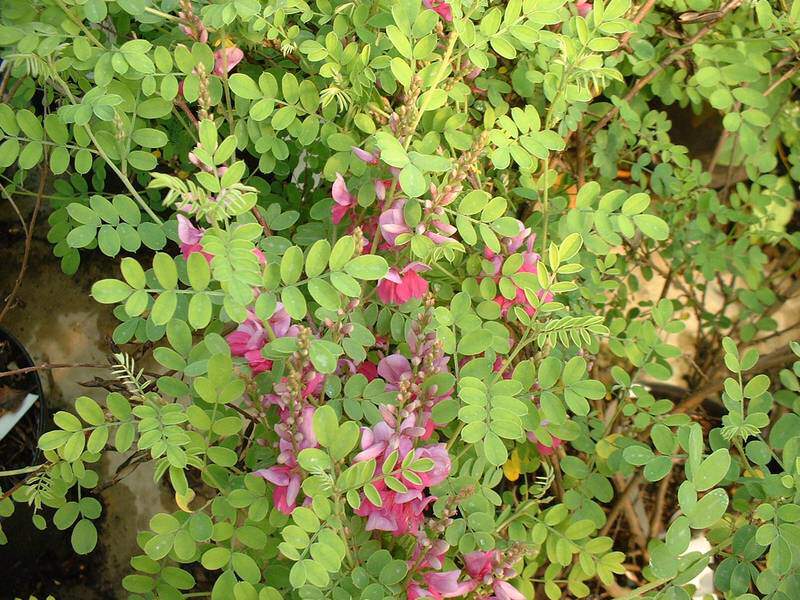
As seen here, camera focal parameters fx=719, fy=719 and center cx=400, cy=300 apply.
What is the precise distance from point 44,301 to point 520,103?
1.29 metres

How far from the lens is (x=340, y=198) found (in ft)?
3.20

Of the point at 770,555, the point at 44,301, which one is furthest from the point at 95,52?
the point at 770,555

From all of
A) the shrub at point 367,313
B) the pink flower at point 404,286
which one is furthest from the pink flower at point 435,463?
the pink flower at point 404,286

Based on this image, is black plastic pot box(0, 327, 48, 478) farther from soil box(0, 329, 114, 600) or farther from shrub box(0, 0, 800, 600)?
shrub box(0, 0, 800, 600)

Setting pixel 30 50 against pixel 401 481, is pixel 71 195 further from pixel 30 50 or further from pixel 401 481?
pixel 401 481

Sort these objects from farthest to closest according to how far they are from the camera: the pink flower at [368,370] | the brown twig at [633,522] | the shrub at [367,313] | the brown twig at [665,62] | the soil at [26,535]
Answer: the brown twig at [633,522] < the soil at [26,535] < the brown twig at [665,62] < the pink flower at [368,370] < the shrub at [367,313]

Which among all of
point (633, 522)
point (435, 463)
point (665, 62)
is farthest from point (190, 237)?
point (633, 522)

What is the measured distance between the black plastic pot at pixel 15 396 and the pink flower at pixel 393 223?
3.14 ft

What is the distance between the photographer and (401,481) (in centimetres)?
89

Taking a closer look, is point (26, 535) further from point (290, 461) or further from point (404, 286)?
point (404, 286)

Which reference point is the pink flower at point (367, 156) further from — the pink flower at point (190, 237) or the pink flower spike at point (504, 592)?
the pink flower spike at point (504, 592)

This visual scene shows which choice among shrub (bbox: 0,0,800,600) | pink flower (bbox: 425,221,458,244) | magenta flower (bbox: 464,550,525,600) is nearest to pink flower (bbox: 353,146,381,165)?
shrub (bbox: 0,0,800,600)

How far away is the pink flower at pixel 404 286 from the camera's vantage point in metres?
0.97

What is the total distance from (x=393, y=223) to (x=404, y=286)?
0.29 ft
